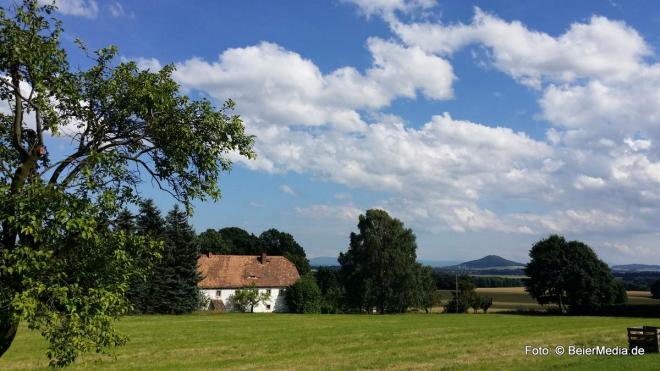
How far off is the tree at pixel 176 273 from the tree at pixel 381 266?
71.9ft

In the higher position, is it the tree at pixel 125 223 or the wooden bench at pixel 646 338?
the tree at pixel 125 223

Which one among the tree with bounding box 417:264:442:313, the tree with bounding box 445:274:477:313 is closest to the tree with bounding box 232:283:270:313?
the tree with bounding box 417:264:442:313

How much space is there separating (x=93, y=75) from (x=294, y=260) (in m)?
94.0

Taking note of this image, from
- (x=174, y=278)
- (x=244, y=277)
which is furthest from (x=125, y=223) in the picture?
(x=244, y=277)

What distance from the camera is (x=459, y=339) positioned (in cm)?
3170

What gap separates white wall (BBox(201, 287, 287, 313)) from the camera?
71.7 meters

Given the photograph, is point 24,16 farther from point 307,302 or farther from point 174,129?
point 307,302

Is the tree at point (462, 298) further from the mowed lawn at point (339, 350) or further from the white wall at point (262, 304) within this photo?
the mowed lawn at point (339, 350)

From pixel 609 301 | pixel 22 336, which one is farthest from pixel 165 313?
pixel 609 301

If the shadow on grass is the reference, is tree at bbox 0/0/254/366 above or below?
above

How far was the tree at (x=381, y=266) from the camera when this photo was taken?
7019 centimetres

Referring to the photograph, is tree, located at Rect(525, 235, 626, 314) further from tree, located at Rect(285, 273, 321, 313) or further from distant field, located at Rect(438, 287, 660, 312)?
tree, located at Rect(285, 273, 321, 313)

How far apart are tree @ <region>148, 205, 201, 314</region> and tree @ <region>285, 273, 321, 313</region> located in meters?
13.3

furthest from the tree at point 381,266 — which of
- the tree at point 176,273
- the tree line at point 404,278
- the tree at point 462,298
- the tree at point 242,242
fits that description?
the tree at point 242,242
